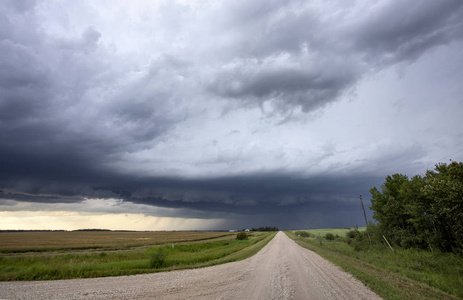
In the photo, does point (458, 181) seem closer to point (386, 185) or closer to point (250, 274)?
point (250, 274)

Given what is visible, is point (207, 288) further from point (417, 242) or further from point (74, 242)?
point (74, 242)

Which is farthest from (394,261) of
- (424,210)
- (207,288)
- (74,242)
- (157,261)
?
(74,242)

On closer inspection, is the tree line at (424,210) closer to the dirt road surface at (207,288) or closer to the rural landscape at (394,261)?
the rural landscape at (394,261)

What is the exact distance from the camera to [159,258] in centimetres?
1952

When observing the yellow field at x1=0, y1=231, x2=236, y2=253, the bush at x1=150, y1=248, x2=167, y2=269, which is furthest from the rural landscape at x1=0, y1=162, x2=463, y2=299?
the yellow field at x1=0, y1=231, x2=236, y2=253

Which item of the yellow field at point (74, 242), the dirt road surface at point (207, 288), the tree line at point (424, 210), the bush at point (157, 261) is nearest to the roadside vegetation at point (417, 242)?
the tree line at point (424, 210)

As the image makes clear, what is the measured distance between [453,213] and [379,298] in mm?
15841

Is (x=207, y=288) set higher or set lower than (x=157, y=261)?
lower

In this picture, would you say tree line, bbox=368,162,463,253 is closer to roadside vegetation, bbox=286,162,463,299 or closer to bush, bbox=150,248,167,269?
roadside vegetation, bbox=286,162,463,299

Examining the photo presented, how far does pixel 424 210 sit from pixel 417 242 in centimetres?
470

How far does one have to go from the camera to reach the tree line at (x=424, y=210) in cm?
1895

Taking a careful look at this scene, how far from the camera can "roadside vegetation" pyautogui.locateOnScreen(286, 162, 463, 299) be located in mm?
12711

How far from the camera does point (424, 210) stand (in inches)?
1128

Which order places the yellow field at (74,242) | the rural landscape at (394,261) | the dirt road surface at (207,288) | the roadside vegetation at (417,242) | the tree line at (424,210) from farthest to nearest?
the yellow field at (74,242) → the tree line at (424,210) → the roadside vegetation at (417,242) → the rural landscape at (394,261) → the dirt road surface at (207,288)
